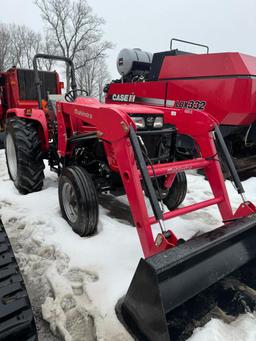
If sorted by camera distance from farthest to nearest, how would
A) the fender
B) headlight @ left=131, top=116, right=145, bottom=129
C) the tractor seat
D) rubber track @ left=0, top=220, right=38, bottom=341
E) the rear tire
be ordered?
the tractor seat < the fender < the rear tire < headlight @ left=131, top=116, right=145, bottom=129 < rubber track @ left=0, top=220, right=38, bottom=341

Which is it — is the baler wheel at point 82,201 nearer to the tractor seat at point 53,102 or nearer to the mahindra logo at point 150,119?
the mahindra logo at point 150,119

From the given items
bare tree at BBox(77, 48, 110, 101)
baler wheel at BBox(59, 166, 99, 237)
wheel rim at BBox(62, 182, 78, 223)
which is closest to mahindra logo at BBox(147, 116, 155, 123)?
baler wheel at BBox(59, 166, 99, 237)

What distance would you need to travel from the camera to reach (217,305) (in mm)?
2020

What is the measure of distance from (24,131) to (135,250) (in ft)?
7.56

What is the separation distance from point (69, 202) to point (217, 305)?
1.83m

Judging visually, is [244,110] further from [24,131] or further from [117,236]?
[24,131]

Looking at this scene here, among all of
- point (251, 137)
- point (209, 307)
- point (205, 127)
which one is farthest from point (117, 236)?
point (251, 137)

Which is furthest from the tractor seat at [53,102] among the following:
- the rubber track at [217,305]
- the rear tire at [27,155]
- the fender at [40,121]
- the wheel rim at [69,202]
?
the rubber track at [217,305]

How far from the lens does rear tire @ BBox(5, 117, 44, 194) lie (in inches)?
154

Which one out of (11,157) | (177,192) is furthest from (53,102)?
(177,192)

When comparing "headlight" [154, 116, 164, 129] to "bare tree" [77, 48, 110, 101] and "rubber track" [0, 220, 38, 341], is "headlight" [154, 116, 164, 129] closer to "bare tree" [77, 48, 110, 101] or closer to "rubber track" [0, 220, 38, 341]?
"rubber track" [0, 220, 38, 341]

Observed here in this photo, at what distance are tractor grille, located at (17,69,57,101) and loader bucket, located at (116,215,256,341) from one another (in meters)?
6.11

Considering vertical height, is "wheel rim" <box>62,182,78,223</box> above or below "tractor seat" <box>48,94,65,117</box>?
below

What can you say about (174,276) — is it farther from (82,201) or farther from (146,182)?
(82,201)
